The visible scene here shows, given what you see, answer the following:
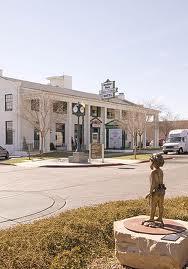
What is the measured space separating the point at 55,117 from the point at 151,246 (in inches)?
1520

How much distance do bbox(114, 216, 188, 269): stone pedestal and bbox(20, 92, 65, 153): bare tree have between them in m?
32.6

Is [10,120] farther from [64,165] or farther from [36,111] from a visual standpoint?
[64,165]

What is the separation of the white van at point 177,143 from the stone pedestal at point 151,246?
35.9 metres

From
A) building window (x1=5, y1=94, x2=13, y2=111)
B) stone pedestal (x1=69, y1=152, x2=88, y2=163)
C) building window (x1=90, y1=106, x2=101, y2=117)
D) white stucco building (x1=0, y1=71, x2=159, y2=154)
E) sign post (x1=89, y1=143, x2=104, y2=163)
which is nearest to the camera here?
stone pedestal (x1=69, y1=152, x2=88, y2=163)

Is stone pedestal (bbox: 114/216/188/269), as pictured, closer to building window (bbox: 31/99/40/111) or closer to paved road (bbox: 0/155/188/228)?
paved road (bbox: 0/155/188/228)

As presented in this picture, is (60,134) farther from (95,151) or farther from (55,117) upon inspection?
(95,151)

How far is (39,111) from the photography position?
37.8 meters

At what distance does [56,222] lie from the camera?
21.9 ft

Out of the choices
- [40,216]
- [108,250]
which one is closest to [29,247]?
[108,250]

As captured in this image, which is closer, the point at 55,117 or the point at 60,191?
the point at 60,191

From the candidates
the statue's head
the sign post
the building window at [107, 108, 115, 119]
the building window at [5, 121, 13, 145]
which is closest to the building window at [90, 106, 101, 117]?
the building window at [107, 108, 115, 119]

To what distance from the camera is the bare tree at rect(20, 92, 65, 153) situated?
37.6m

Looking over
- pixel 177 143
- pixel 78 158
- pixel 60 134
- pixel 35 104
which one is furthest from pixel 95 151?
pixel 60 134

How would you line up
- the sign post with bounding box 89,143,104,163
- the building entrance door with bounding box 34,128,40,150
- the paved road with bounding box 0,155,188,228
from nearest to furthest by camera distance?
1. the paved road with bounding box 0,155,188,228
2. the sign post with bounding box 89,143,104,163
3. the building entrance door with bounding box 34,128,40,150
